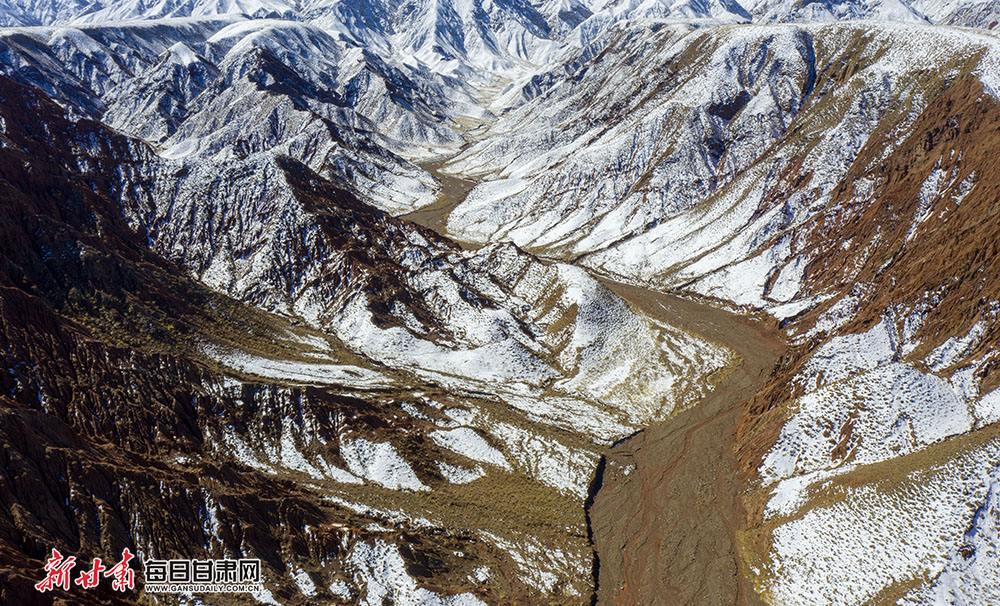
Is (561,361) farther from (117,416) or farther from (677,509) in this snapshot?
(117,416)

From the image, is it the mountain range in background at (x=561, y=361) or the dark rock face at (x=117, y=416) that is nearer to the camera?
the dark rock face at (x=117, y=416)

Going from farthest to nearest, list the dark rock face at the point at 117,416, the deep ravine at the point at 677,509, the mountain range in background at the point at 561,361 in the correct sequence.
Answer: the deep ravine at the point at 677,509 < the mountain range in background at the point at 561,361 < the dark rock face at the point at 117,416

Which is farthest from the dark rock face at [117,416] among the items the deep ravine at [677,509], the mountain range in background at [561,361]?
the deep ravine at [677,509]

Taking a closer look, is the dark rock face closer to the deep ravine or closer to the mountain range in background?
the mountain range in background

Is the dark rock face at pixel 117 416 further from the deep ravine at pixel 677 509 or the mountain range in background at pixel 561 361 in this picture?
the deep ravine at pixel 677 509

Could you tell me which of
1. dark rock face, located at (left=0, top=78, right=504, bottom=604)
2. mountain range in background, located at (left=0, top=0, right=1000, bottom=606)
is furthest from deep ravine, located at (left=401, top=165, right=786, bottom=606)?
dark rock face, located at (left=0, top=78, right=504, bottom=604)

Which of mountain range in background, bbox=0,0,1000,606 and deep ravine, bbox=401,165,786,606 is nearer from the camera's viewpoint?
mountain range in background, bbox=0,0,1000,606

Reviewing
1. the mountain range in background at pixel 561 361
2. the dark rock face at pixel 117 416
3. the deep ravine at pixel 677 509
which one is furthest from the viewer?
the deep ravine at pixel 677 509

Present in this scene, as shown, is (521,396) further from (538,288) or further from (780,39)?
(780,39)
